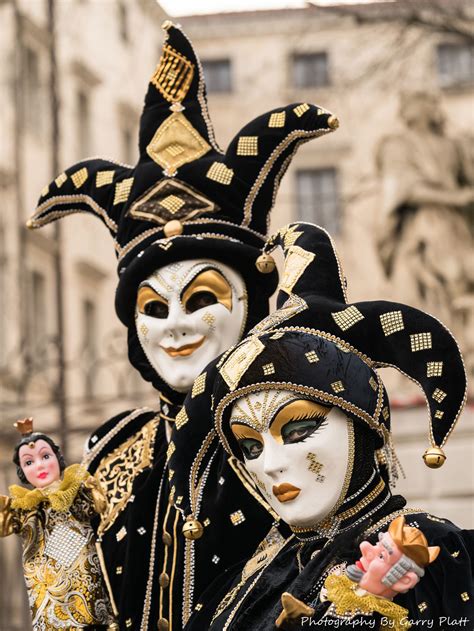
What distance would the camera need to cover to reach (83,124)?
23328mm

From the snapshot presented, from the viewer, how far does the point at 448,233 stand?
60.0 feet

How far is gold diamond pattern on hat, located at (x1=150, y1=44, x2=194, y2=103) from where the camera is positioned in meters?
6.29

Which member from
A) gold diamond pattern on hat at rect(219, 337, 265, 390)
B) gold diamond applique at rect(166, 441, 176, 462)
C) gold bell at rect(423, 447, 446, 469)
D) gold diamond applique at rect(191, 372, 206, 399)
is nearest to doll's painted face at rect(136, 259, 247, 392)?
gold diamond applique at rect(166, 441, 176, 462)

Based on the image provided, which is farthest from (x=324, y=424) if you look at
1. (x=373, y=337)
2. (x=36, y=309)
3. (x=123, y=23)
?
(x=123, y=23)

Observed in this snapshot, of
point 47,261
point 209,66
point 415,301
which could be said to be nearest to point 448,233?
point 415,301

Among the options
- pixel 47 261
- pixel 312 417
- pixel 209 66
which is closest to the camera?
pixel 312 417

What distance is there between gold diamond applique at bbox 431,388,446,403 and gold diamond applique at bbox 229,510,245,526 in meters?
0.96

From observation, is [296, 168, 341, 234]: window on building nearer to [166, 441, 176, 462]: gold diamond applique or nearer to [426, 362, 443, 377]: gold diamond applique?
[166, 441, 176, 462]: gold diamond applique

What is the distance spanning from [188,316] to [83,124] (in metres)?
17.7

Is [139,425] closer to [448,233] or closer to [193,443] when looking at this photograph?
[193,443]

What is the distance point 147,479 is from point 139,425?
321 mm

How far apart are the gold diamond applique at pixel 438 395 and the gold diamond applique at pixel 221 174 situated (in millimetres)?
1451

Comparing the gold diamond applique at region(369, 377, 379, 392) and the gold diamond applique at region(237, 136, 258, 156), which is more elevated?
the gold diamond applique at region(237, 136, 258, 156)

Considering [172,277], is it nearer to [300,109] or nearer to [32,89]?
[300,109]
